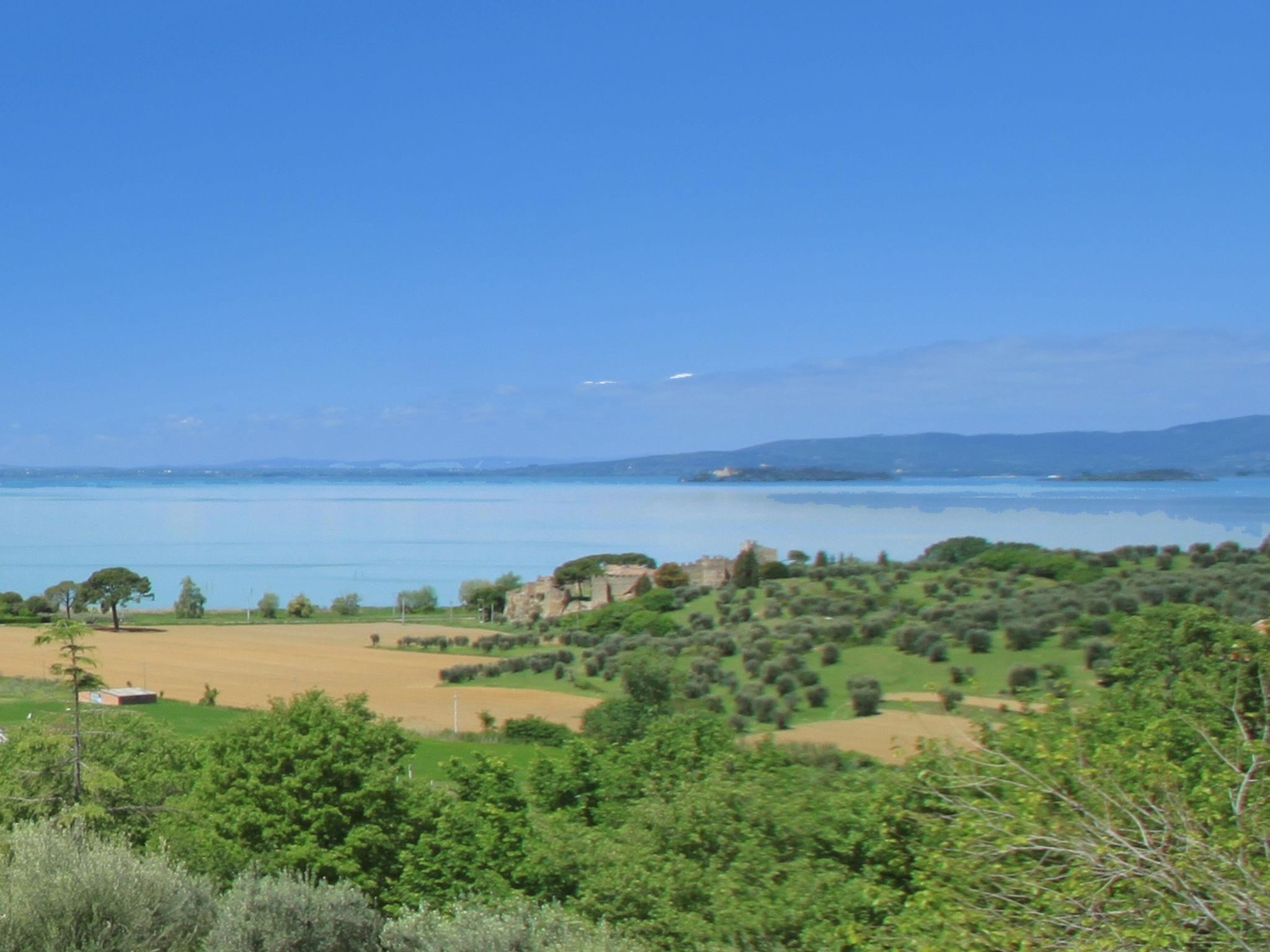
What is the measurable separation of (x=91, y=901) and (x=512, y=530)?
98.5m

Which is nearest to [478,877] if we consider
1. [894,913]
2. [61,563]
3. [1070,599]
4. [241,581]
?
[894,913]

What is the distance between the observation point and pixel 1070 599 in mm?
33219

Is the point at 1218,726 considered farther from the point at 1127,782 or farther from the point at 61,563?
the point at 61,563

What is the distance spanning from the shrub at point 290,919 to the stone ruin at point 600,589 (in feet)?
119

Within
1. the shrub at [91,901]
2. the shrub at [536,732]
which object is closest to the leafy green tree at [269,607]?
the shrub at [536,732]

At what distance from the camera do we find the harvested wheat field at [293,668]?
34969mm

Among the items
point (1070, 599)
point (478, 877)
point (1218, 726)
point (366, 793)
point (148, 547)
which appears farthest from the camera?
point (148, 547)

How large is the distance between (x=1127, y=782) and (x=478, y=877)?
7.97 metres

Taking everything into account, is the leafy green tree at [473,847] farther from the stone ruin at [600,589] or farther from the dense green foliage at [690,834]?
the stone ruin at [600,589]

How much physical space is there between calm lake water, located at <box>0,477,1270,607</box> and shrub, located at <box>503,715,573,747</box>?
118 ft

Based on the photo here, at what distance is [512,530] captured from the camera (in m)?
110

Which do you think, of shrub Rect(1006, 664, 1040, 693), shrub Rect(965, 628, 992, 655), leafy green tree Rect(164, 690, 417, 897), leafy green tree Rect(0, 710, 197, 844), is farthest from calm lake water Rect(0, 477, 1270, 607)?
leafy green tree Rect(0, 710, 197, 844)

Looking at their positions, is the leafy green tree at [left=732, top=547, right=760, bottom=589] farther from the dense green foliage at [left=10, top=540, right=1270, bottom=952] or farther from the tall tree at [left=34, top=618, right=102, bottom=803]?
the tall tree at [left=34, top=618, right=102, bottom=803]

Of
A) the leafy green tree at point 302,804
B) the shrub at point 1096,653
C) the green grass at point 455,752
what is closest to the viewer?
the leafy green tree at point 302,804
